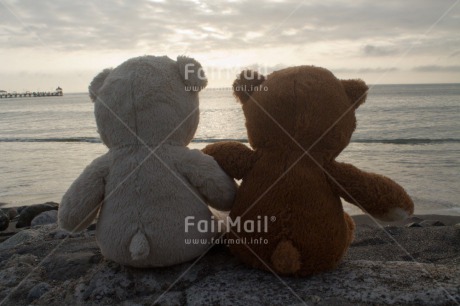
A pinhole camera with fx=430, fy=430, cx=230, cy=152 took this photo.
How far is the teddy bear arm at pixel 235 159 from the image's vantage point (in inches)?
98.6

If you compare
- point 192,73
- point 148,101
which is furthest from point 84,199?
point 192,73

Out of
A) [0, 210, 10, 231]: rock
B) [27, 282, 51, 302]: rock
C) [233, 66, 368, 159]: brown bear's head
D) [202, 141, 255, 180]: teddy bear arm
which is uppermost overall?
[233, 66, 368, 159]: brown bear's head

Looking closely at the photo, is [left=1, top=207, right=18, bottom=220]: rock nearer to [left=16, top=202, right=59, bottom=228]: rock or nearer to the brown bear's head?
[left=16, top=202, right=59, bottom=228]: rock

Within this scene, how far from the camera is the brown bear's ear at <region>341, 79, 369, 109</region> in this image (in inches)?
96.6

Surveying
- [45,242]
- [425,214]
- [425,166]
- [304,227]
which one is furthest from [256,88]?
[425,166]

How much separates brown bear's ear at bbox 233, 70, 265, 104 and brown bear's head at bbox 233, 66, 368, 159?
0.11ft

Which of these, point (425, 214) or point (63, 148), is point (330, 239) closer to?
point (425, 214)

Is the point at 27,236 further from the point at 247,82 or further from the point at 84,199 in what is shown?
the point at 247,82

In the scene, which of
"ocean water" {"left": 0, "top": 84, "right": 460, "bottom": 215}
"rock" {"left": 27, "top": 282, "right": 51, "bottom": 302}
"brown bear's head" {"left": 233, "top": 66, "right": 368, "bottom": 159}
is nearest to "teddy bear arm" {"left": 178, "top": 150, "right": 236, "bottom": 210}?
"brown bear's head" {"left": 233, "top": 66, "right": 368, "bottom": 159}

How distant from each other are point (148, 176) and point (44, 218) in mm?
4595

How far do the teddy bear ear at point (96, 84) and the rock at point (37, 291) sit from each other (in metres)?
1.26

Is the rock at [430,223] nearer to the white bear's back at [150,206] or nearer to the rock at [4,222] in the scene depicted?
the white bear's back at [150,206]

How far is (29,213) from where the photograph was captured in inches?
259

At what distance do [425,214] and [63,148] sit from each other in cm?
1175
